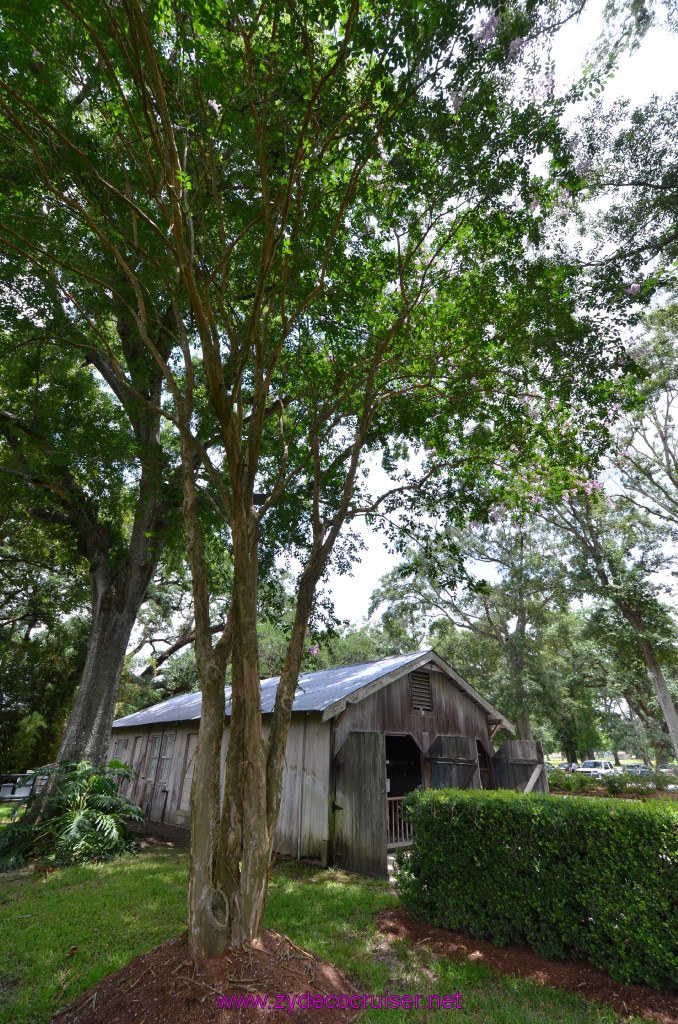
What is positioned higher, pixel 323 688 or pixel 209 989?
pixel 323 688

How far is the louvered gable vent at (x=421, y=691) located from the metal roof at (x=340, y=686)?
365 millimetres

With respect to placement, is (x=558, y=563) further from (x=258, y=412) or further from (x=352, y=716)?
(x=258, y=412)

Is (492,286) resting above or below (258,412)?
above

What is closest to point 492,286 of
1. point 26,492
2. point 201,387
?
point 201,387

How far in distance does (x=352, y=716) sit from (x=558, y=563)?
67.9ft

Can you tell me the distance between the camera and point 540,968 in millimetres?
5062

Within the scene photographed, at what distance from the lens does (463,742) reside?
11609 millimetres

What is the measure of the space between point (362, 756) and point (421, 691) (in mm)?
3851

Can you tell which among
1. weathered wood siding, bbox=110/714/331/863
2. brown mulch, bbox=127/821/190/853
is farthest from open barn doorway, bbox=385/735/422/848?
brown mulch, bbox=127/821/190/853

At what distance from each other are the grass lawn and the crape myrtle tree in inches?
69.3

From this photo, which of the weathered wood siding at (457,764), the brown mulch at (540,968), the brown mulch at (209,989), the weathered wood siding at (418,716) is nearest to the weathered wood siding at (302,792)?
the weathered wood siding at (418,716)

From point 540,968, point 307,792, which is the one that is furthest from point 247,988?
point 307,792

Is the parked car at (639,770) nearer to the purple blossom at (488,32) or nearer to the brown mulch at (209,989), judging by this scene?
the brown mulch at (209,989)

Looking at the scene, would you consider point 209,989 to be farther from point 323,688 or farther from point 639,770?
point 639,770
